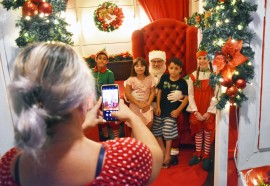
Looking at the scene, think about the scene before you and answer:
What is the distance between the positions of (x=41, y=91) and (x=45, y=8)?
1.24 meters

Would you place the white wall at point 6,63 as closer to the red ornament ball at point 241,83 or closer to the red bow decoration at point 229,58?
the red bow decoration at point 229,58

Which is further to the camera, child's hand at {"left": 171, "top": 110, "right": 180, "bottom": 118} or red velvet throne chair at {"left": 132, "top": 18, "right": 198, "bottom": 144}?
red velvet throne chair at {"left": 132, "top": 18, "right": 198, "bottom": 144}

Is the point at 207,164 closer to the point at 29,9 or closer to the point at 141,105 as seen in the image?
the point at 141,105

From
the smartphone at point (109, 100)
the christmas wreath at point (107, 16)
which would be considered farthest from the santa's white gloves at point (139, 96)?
the christmas wreath at point (107, 16)

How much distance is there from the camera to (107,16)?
5.75 metres

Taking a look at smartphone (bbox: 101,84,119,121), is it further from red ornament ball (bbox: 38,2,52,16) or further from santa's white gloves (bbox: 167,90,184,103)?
santa's white gloves (bbox: 167,90,184,103)

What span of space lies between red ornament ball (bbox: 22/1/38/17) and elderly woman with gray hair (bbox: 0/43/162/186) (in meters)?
1.11

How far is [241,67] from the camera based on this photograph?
6.03 ft

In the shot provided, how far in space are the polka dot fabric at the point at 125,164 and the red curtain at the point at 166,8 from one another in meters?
5.96

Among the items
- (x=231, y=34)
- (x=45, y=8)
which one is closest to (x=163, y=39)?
(x=231, y=34)

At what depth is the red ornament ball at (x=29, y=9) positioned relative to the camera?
176 cm

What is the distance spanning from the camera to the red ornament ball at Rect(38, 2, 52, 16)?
179cm

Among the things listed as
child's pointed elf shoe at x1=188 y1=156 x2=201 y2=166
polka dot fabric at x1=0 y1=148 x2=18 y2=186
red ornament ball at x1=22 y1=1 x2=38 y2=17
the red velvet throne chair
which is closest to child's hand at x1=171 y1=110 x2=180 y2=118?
child's pointed elf shoe at x1=188 y1=156 x2=201 y2=166

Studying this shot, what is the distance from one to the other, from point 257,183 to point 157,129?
125cm
